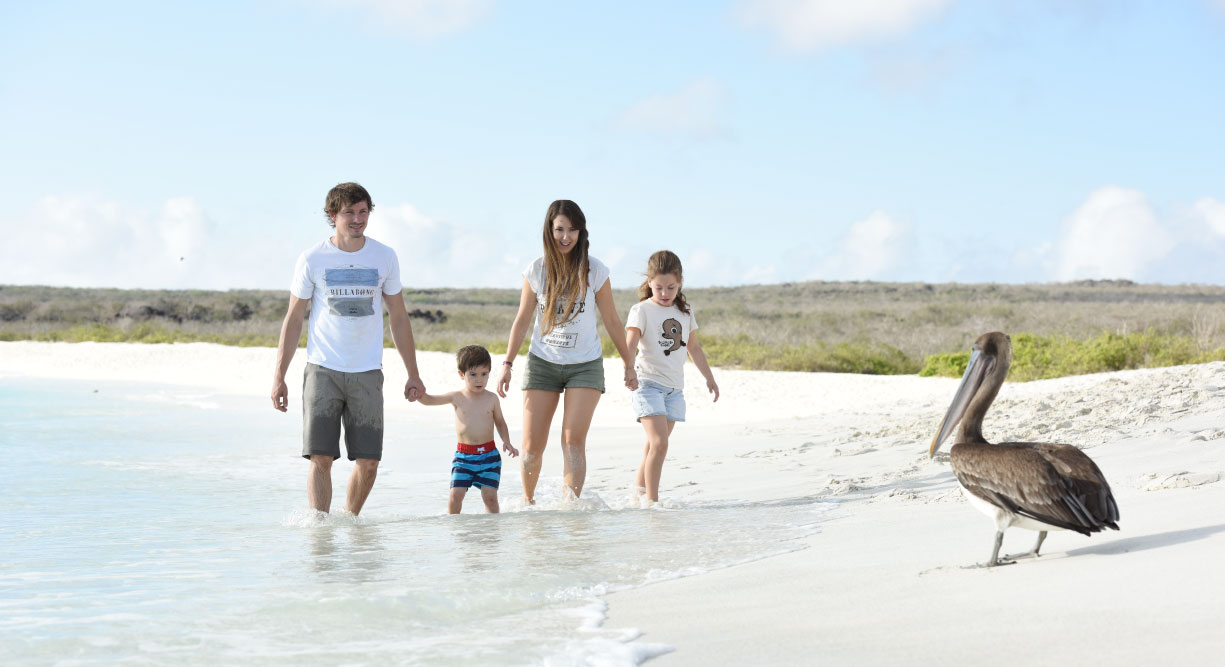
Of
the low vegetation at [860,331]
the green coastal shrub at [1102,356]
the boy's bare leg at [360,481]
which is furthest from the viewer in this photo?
the low vegetation at [860,331]

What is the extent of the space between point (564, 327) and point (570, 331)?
4cm

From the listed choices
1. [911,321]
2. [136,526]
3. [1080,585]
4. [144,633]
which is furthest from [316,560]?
[911,321]

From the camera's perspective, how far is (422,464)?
1091 cm

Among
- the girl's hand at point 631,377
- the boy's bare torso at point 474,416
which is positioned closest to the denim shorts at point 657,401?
the girl's hand at point 631,377

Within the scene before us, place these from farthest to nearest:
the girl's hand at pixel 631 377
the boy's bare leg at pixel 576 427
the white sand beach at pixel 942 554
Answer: the girl's hand at pixel 631 377, the boy's bare leg at pixel 576 427, the white sand beach at pixel 942 554

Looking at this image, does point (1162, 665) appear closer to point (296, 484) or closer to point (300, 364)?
point (296, 484)

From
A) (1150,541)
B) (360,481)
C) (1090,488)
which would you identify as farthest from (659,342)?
(1090,488)

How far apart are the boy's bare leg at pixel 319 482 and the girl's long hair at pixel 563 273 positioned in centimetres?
148

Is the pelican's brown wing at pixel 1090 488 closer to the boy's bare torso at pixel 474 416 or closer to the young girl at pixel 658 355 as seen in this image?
the young girl at pixel 658 355

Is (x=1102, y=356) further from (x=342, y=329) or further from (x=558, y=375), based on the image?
(x=342, y=329)

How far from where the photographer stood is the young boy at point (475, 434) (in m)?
6.87

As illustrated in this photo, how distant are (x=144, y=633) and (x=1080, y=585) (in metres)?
3.46

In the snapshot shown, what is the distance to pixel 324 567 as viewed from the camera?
17.1ft

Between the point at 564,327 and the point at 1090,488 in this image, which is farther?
the point at 564,327
